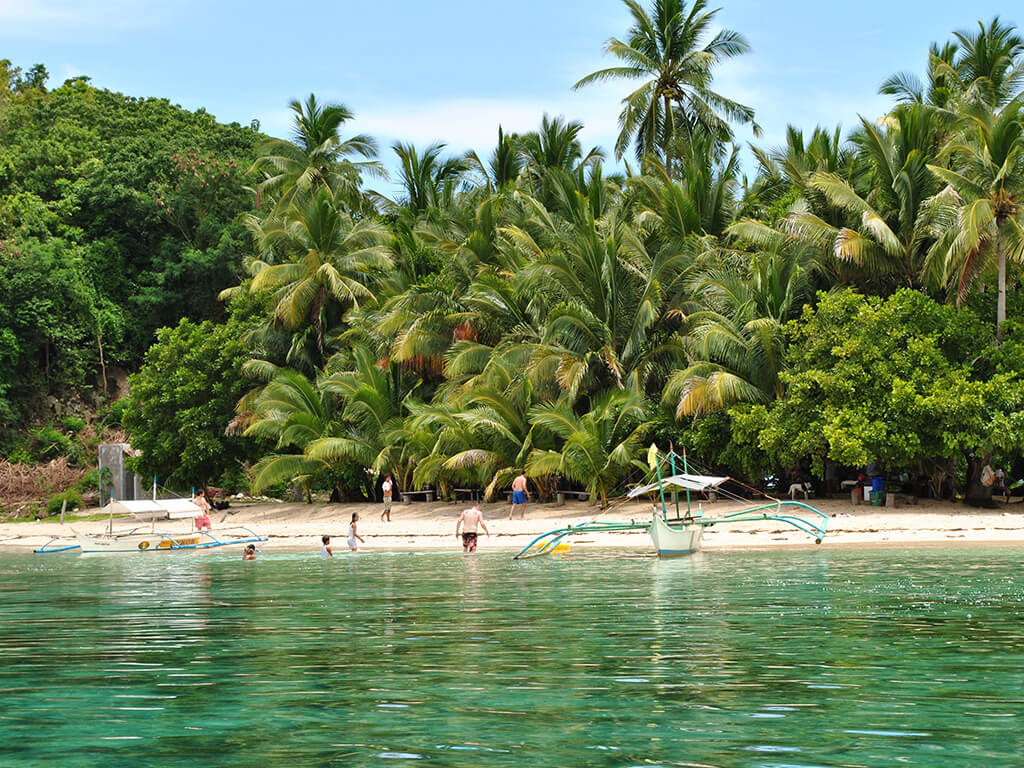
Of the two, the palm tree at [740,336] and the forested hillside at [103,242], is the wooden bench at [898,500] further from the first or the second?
the forested hillside at [103,242]

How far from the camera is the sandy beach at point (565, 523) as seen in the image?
84.0 feet

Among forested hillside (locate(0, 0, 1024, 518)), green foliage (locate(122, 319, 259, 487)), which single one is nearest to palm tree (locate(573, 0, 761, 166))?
forested hillside (locate(0, 0, 1024, 518))

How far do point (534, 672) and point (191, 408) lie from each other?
115 feet

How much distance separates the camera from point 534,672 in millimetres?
9594

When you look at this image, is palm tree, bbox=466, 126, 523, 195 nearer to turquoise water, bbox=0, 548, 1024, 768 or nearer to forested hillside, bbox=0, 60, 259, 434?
forested hillside, bbox=0, 60, 259, 434

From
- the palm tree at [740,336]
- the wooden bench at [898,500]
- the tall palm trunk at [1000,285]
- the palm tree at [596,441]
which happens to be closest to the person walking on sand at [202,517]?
the palm tree at [596,441]

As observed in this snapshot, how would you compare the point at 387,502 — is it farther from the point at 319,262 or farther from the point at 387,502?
the point at 319,262

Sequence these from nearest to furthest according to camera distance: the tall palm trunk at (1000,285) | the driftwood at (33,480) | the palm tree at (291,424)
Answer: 1. the tall palm trunk at (1000,285)
2. the palm tree at (291,424)
3. the driftwood at (33,480)

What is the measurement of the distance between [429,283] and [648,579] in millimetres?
21593

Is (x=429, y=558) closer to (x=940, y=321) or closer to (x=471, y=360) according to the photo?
(x=471, y=360)

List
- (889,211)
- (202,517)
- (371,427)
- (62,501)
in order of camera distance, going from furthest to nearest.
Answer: (62,501) → (371,427) → (202,517) → (889,211)

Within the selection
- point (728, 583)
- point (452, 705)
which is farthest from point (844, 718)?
point (728, 583)

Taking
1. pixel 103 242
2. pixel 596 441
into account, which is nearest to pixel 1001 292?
pixel 596 441

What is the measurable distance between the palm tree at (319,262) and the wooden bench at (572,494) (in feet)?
39.0
